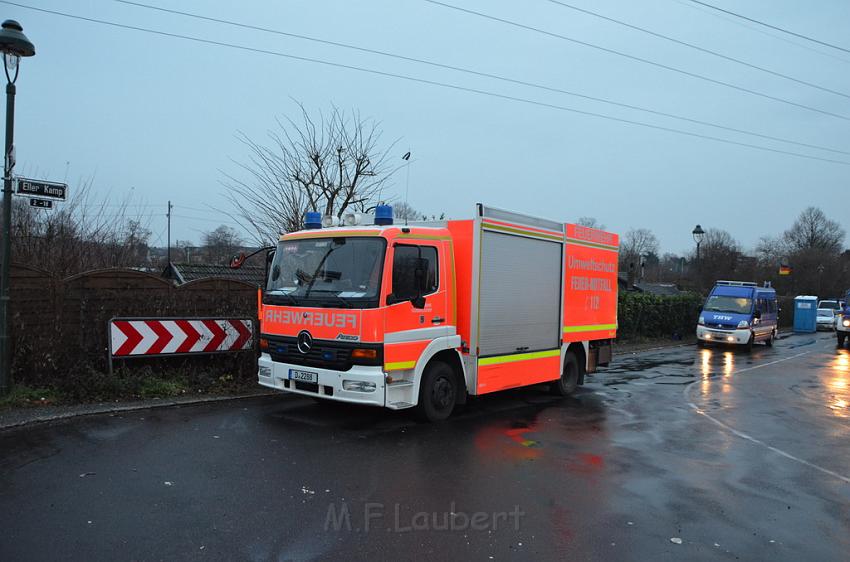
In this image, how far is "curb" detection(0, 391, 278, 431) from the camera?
722cm

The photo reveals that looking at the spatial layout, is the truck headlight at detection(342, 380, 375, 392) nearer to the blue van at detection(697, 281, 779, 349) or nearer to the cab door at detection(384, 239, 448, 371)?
the cab door at detection(384, 239, 448, 371)

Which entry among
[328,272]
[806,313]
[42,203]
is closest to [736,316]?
[806,313]

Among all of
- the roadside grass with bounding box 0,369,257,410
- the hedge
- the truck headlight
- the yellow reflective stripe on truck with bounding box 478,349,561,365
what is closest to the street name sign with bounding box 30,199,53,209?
the roadside grass with bounding box 0,369,257,410

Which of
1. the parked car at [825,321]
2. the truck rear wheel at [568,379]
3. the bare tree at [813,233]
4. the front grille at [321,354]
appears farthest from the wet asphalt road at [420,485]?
the bare tree at [813,233]

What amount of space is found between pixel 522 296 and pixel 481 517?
4950mm

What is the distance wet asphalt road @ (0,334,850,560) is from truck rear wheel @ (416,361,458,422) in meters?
0.20

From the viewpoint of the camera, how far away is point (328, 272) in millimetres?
7898

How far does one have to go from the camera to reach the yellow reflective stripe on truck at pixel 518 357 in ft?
29.0

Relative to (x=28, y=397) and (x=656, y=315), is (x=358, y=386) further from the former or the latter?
(x=656, y=315)

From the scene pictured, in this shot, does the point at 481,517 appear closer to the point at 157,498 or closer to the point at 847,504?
Answer: the point at 157,498

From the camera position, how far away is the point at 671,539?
475 centimetres

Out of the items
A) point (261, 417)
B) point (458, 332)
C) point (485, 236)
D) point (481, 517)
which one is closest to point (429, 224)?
point (485, 236)

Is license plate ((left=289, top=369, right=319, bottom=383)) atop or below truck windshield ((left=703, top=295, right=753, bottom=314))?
below

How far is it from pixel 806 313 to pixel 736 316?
55.3ft
